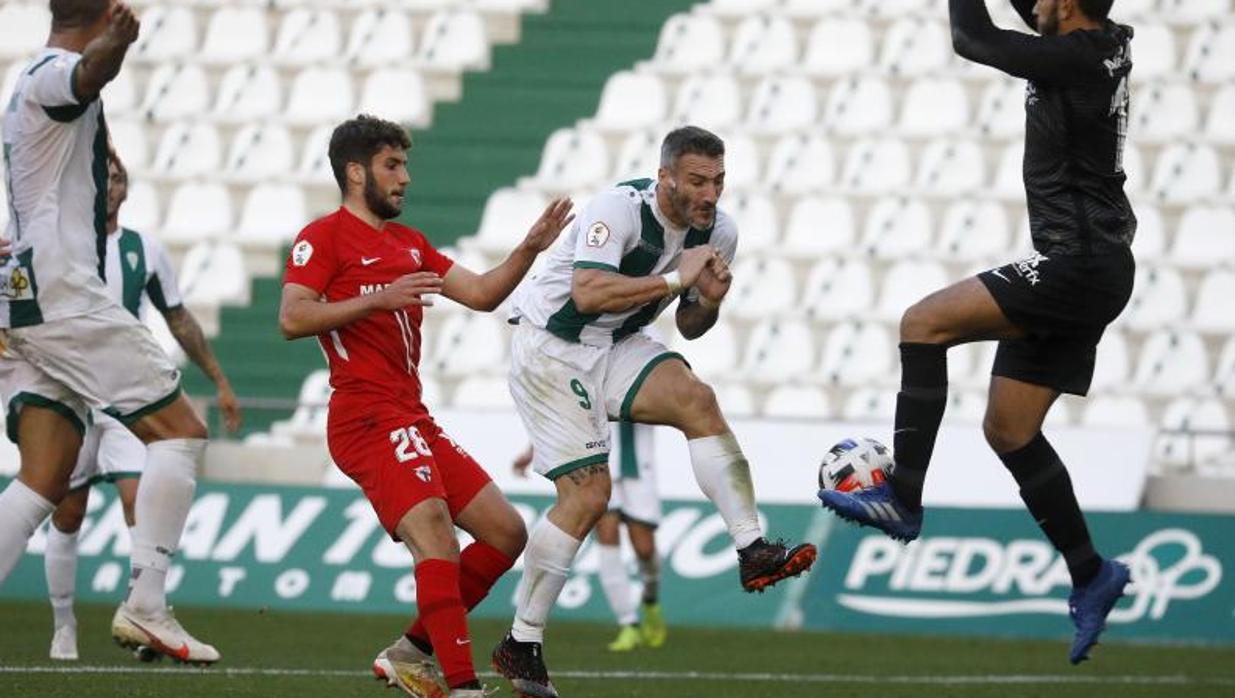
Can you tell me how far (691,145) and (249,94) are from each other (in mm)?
13220

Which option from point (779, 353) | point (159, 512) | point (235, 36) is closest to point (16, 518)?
point (159, 512)

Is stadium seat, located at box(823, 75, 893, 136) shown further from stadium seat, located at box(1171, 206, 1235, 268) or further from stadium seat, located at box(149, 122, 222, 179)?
stadium seat, located at box(149, 122, 222, 179)

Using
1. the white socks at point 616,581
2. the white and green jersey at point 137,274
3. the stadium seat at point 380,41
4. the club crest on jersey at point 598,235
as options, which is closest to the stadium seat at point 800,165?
the stadium seat at point 380,41

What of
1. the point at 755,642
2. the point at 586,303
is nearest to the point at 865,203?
the point at 755,642

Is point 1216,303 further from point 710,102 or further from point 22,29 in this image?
point 22,29

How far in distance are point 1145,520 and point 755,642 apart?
297 centimetres

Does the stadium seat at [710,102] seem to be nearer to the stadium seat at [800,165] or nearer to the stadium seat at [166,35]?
the stadium seat at [800,165]

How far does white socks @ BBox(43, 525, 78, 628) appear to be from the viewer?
11125 mm


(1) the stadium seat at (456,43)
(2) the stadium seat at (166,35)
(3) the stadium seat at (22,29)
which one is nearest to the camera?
(1) the stadium seat at (456,43)

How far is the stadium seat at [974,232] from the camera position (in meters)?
17.9

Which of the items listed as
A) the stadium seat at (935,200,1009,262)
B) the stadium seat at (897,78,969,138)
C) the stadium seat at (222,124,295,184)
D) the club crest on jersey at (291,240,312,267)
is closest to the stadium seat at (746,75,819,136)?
the stadium seat at (897,78,969,138)

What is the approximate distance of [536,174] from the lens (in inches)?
797

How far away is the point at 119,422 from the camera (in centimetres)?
1106

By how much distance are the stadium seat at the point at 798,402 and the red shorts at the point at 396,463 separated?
8.57m
